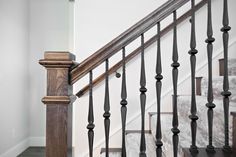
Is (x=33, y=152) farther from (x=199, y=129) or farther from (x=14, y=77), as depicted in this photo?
(x=199, y=129)

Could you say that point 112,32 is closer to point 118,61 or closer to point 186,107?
point 118,61

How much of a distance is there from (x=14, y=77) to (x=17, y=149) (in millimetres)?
1043

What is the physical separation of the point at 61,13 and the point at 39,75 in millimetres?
1113

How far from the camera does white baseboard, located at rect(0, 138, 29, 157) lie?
3.05 meters

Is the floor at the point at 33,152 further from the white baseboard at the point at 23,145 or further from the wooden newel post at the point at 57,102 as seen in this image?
the wooden newel post at the point at 57,102

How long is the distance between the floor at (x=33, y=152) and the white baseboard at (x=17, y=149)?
58 mm

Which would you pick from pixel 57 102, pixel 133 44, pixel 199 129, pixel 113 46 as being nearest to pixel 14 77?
pixel 133 44

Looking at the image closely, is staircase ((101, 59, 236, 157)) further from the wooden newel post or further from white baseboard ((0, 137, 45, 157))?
white baseboard ((0, 137, 45, 157))

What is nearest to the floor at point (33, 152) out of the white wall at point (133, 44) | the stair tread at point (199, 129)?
the white wall at point (133, 44)

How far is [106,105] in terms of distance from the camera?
1146mm

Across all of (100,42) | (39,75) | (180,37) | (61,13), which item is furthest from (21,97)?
(180,37)

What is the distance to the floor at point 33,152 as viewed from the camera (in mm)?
3273

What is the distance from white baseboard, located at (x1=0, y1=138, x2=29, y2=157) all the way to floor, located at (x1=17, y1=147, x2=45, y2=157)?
0.19 ft

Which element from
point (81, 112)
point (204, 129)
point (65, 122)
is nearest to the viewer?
point (65, 122)
